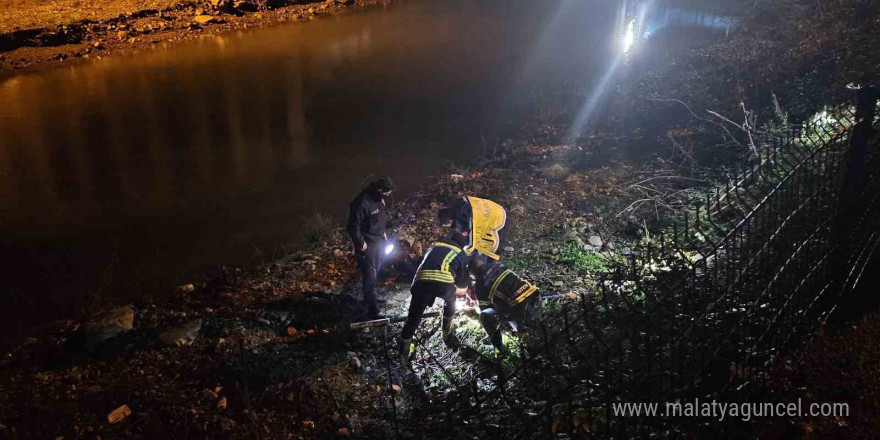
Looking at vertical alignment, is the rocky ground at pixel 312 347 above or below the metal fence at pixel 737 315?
below

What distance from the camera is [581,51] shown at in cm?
1823

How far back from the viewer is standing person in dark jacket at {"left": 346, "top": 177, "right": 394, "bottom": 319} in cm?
639

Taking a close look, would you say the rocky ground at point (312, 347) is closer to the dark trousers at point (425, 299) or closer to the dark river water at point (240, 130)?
the dark trousers at point (425, 299)

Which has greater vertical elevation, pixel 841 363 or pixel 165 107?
pixel 841 363

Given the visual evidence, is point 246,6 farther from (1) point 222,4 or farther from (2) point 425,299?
(2) point 425,299

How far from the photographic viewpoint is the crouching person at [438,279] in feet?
17.3

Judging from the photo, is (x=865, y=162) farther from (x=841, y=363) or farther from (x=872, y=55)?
(x=872, y=55)

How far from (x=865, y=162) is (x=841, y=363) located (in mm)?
1393

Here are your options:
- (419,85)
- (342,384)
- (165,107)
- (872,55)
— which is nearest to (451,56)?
(419,85)

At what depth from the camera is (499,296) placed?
5.33 meters

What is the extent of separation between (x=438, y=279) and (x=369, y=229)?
5.02 feet

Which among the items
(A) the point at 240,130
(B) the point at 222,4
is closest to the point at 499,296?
(A) the point at 240,130

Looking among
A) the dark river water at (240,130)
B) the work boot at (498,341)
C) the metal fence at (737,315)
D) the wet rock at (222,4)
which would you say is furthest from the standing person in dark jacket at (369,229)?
the wet rock at (222,4)

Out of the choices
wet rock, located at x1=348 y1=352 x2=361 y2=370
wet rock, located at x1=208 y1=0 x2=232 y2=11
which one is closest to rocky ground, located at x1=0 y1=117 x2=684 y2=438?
wet rock, located at x1=348 y1=352 x2=361 y2=370
